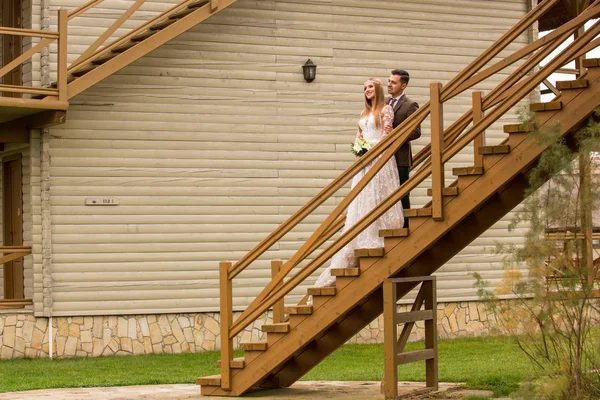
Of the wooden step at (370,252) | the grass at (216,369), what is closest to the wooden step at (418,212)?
the wooden step at (370,252)

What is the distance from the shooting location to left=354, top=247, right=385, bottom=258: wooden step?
1095 centimetres

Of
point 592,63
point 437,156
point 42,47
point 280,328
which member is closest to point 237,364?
point 280,328

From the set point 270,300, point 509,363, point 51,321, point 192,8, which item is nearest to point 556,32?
point 270,300

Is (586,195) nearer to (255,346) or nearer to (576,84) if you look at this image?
(576,84)

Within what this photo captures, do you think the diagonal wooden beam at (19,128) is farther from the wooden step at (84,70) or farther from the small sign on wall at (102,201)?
the small sign on wall at (102,201)

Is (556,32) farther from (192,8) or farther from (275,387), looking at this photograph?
(192,8)

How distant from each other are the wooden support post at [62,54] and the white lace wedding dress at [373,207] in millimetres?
5337

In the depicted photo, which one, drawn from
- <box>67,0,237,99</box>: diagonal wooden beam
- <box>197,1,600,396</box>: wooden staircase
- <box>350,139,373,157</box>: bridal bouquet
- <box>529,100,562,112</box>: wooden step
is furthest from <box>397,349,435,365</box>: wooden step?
<box>67,0,237,99</box>: diagonal wooden beam

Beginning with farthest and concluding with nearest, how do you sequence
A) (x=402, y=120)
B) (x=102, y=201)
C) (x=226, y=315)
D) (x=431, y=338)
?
(x=102, y=201), (x=431, y=338), (x=402, y=120), (x=226, y=315)

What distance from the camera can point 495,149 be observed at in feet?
34.4

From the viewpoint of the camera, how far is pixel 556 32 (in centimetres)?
1032

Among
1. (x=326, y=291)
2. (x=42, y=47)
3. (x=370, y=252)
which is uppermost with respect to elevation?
(x=42, y=47)

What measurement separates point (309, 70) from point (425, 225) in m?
7.55

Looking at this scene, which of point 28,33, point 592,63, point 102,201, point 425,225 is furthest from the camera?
point 102,201
